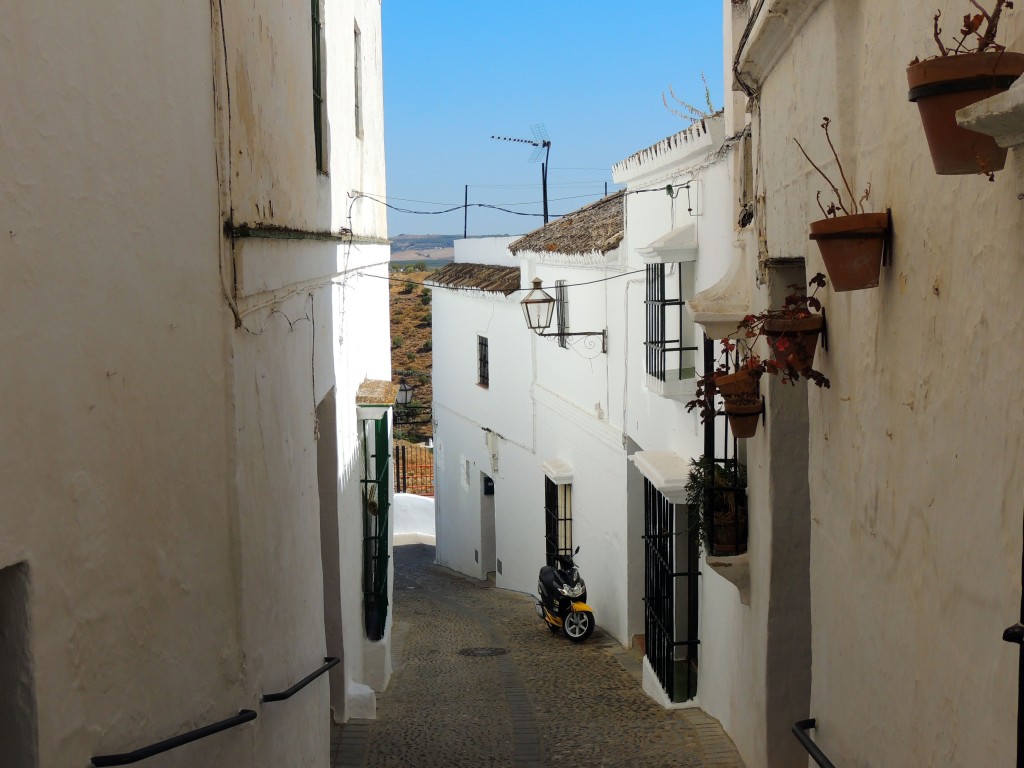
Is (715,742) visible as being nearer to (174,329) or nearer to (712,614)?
(712,614)

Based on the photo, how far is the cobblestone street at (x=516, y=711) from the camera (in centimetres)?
850

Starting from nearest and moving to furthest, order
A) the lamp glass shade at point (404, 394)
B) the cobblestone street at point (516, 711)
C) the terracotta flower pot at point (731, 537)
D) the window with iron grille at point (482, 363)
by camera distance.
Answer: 1. the terracotta flower pot at point (731, 537)
2. the cobblestone street at point (516, 711)
3. the lamp glass shade at point (404, 394)
4. the window with iron grille at point (482, 363)

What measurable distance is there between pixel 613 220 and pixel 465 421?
751 cm

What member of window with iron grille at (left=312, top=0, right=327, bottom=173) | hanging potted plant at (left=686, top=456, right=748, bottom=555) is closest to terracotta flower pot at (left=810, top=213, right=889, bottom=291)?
hanging potted plant at (left=686, top=456, right=748, bottom=555)

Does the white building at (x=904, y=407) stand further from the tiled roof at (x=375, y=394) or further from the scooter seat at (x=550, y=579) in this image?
the scooter seat at (x=550, y=579)

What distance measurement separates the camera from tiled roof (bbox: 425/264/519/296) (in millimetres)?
18422

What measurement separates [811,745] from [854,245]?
2.03 m

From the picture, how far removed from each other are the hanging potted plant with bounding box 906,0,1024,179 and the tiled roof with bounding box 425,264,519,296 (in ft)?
47.6

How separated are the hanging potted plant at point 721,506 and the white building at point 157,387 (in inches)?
105

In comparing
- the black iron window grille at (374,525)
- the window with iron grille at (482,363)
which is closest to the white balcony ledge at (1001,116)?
the black iron window grille at (374,525)

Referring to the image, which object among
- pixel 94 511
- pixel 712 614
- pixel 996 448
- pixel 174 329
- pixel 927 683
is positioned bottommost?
pixel 712 614

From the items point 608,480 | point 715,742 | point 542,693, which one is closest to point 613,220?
point 608,480

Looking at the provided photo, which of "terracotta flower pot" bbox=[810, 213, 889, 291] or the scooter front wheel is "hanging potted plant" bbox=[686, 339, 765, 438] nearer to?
"terracotta flower pot" bbox=[810, 213, 889, 291]

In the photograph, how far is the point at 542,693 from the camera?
10719 millimetres
